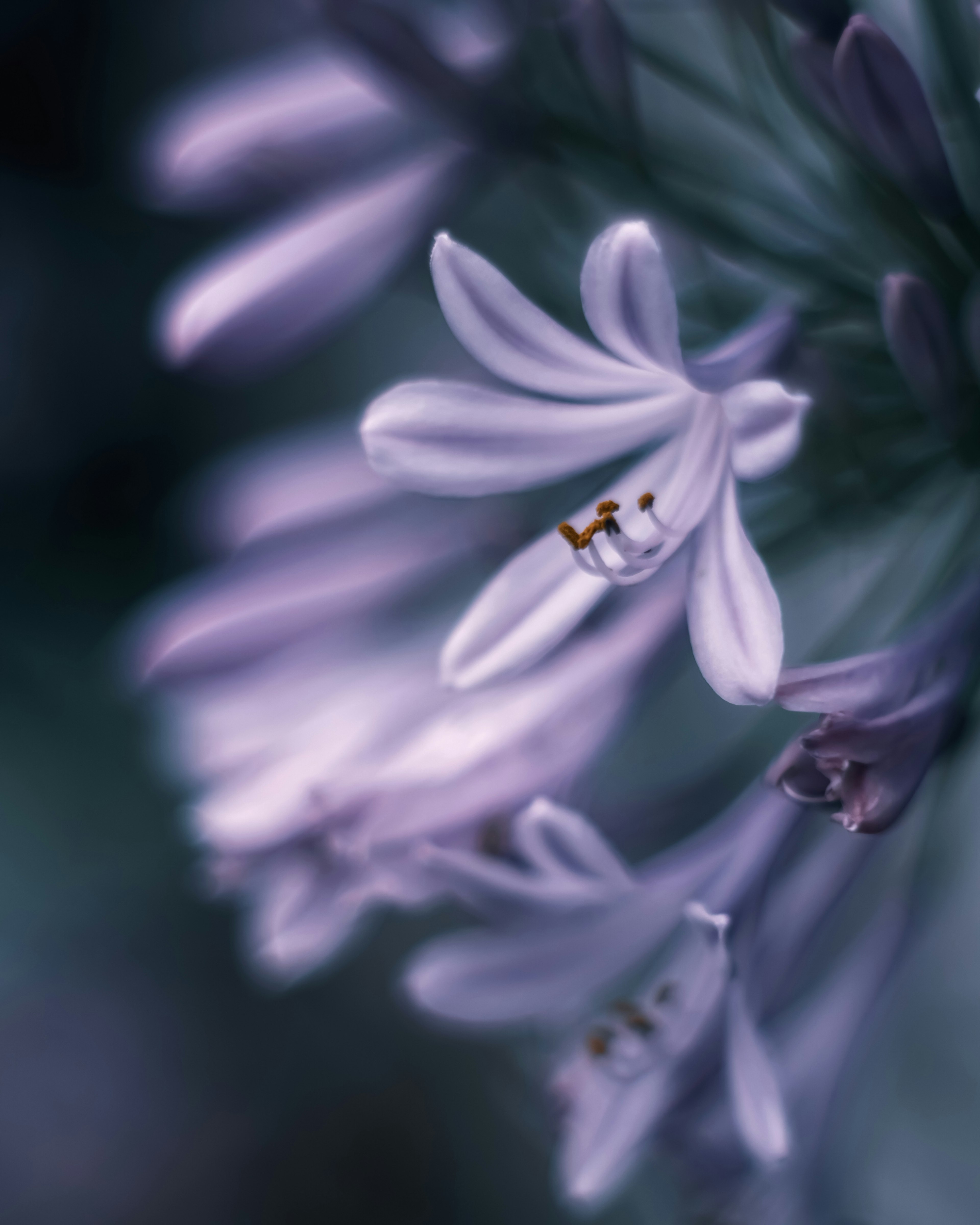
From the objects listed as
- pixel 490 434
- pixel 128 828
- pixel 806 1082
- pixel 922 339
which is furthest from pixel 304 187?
pixel 128 828

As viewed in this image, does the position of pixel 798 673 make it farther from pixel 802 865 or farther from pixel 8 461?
pixel 8 461

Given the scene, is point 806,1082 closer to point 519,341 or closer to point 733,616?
point 733,616

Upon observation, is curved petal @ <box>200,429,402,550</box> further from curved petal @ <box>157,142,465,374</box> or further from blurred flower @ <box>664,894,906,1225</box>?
blurred flower @ <box>664,894,906,1225</box>

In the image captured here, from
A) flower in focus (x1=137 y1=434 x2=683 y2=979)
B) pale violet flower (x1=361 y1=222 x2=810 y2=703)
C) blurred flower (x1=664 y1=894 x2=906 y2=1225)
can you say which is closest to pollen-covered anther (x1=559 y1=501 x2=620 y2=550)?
pale violet flower (x1=361 y1=222 x2=810 y2=703)

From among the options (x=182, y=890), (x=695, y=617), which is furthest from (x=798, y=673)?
(x=182, y=890)

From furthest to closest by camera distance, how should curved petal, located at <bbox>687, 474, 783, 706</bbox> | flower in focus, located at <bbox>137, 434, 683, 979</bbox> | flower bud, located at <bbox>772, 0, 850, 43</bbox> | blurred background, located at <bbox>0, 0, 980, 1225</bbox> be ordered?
blurred background, located at <bbox>0, 0, 980, 1225</bbox>
flower in focus, located at <bbox>137, 434, 683, 979</bbox>
flower bud, located at <bbox>772, 0, 850, 43</bbox>
curved petal, located at <bbox>687, 474, 783, 706</bbox>

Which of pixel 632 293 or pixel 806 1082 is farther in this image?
pixel 806 1082

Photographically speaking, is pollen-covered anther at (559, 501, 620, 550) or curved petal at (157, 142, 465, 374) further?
curved petal at (157, 142, 465, 374)
